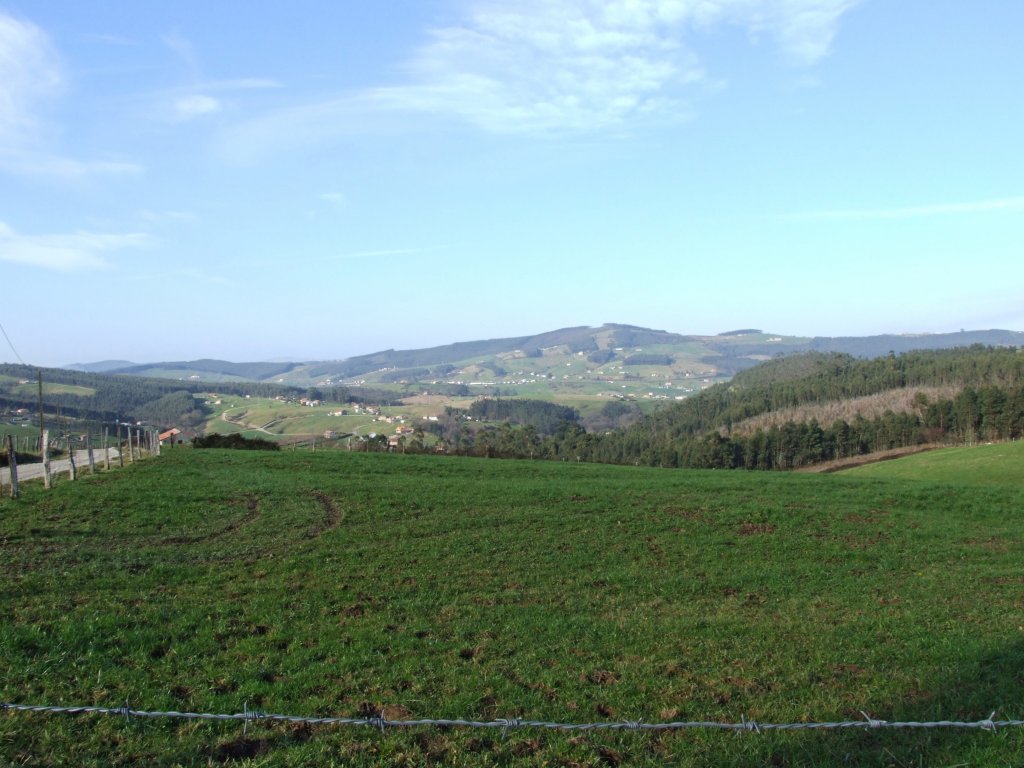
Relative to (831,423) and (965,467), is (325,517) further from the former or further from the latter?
(831,423)

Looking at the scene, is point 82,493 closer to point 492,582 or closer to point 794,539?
point 492,582

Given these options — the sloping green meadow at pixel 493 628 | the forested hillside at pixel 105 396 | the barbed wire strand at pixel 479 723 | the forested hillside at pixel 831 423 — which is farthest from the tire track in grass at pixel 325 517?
the forested hillside at pixel 105 396

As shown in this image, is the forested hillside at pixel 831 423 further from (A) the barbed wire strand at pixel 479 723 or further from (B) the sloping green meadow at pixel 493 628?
(A) the barbed wire strand at pixel 479 723

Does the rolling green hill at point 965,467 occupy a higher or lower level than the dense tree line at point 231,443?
lower

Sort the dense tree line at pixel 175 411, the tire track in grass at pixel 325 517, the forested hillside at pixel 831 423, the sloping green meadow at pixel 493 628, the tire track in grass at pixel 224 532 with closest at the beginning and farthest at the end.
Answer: the sloping green meadow at pixel 493 628 < the tire track in grass at pixel 224 532 < the tire track in grass at pixel 325 517 < the forested hillside at pixel 831 423 < the dense tree line at pixel 175 411

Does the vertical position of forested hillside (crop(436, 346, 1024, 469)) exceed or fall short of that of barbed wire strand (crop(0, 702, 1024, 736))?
it falls short

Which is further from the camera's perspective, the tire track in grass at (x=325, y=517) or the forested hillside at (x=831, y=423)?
the forested hillside at (x=831, y=423)

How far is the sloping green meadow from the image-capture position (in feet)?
22.1

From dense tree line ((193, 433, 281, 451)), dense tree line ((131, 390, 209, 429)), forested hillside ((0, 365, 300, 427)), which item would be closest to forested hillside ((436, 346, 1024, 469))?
dense tree line ((193, 433, 281, 451))

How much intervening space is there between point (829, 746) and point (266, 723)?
554 centimetres

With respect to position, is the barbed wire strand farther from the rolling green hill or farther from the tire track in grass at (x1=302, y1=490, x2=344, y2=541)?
the rolling green hill

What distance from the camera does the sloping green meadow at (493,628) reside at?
6.75 meters

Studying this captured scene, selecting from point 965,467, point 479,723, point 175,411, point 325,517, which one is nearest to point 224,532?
point 325,517

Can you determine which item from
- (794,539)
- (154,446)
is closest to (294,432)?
(154,446)
